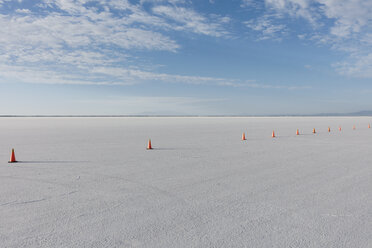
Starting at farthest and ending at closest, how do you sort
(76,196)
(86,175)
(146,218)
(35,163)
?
(35,163), (86,175), (76,196), (146,218)

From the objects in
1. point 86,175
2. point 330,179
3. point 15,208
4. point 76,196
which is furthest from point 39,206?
point 330,179

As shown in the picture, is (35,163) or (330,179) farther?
(35,163)

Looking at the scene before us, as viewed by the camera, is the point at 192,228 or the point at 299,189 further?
the point at 299,189

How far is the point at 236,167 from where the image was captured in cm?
855

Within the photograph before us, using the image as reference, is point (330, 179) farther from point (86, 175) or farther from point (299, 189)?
point (86, 175)

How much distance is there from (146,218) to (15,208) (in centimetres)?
227

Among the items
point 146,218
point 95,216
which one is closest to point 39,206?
point 95,216

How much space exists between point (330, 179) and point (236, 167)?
2492 mm

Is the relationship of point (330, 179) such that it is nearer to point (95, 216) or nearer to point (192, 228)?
point (192, 228)

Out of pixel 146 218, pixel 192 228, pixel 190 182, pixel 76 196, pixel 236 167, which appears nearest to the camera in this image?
pixel 192 228

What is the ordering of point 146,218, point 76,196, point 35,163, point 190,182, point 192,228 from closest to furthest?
1. point 192,228
2. point 146,218
3. point 76,196
4. point 190,182
5. point 35,163

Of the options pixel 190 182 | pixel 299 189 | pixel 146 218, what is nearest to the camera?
pixel 146 218

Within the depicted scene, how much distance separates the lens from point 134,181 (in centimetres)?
682

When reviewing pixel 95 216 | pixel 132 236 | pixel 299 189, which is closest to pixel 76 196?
pixel 95 216
